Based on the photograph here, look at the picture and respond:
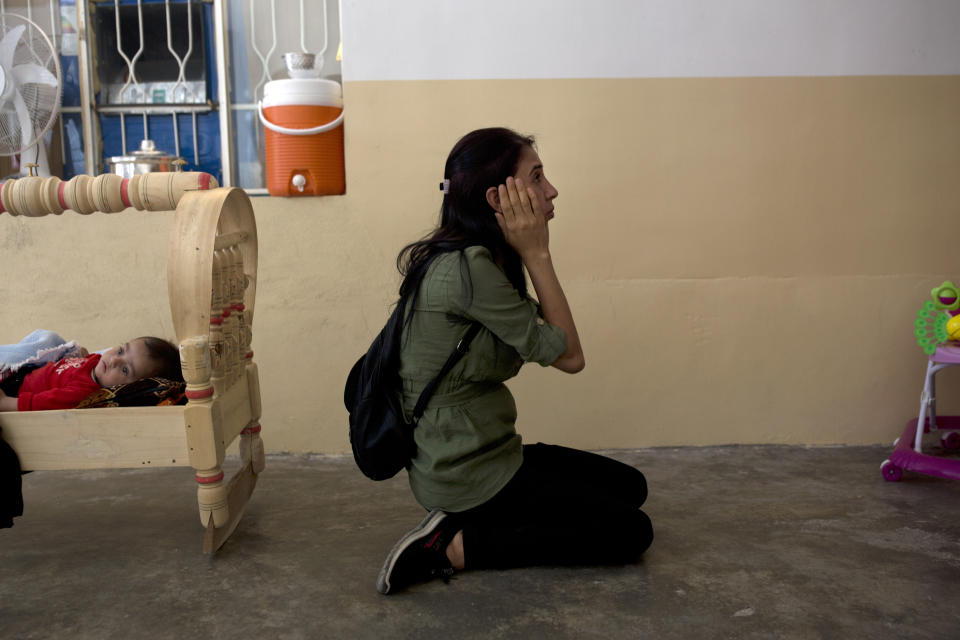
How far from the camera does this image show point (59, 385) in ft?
7.27

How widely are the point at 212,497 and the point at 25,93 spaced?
1.93 meters

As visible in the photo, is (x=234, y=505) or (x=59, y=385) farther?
(x=234, y=505)

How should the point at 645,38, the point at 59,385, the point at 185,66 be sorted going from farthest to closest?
the point at 185,66, the point at 645,38, the point at 59,385

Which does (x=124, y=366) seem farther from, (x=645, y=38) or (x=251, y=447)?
(x=645, y=38)

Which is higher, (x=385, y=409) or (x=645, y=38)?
(x=645, y=38)

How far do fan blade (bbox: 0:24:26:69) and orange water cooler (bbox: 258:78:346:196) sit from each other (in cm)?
93

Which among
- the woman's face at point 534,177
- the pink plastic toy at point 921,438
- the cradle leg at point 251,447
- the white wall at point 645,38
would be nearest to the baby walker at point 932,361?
the pink plastic toy at point 921,438

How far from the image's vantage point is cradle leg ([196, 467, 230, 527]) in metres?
2.08

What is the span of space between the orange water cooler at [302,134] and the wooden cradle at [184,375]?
764 mm

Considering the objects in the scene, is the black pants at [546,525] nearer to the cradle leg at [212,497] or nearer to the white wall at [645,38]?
the cradle leg at [212,497]

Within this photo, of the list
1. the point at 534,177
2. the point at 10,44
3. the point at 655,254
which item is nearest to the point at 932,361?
the point at 655,254

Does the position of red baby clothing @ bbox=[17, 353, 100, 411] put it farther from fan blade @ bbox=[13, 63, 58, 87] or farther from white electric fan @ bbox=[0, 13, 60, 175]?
fan blade @ bbox=[13, 63, 58, 87]

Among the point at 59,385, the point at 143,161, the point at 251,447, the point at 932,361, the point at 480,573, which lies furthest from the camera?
the point at 143,161

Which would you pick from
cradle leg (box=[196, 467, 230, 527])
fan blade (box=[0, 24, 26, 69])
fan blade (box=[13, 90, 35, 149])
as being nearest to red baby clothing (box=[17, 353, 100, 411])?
cradle leg (box=[196, 467, 230, 527])
